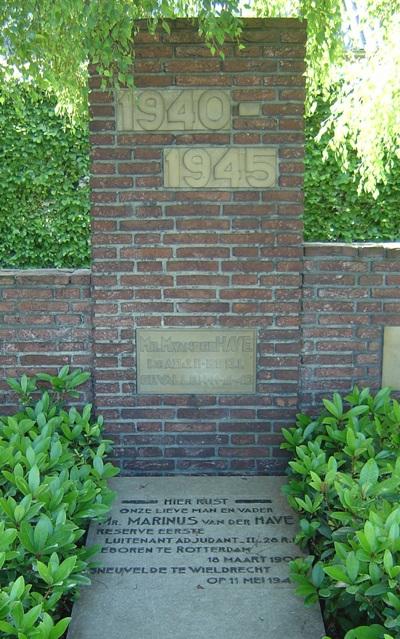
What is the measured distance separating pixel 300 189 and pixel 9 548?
2248 mm

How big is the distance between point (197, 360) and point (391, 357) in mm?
1052

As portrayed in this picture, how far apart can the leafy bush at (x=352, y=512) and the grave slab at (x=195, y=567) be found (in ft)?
0.39

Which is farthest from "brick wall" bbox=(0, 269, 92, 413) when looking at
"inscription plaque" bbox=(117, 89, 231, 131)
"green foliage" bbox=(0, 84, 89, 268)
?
"green foliage" bbox=(0, 84, 89, 268)

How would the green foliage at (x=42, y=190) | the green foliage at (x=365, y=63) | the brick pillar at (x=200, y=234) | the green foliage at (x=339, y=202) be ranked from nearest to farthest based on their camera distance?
the brick pillar at (x=200, y=234) < the green foliage at (x=365, y=63) < the green foliage at (x=339, y=202) < the green foliage at (x=42, y=190)

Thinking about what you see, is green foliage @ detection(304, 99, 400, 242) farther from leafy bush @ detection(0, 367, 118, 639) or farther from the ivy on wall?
leafy bush @ detection(0, 367, 118, 639)

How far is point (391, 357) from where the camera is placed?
3.83 m

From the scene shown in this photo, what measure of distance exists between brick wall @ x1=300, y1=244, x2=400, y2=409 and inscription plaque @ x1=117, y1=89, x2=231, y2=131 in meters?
0.84

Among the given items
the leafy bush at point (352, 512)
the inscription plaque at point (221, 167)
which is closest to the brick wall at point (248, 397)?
the leafy bush at point (352, 512)

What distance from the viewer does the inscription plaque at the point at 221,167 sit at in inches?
143

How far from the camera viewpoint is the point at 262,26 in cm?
356

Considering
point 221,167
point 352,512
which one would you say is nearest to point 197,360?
point 221,167

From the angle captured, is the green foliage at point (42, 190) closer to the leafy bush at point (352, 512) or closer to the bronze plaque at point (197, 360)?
the bronze plaque at point (197, 360)

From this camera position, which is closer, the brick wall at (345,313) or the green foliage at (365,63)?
Answer: the brick wall at (345,313)

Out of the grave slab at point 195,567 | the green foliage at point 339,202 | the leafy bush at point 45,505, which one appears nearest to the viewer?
the leafy bush at point 45,505
